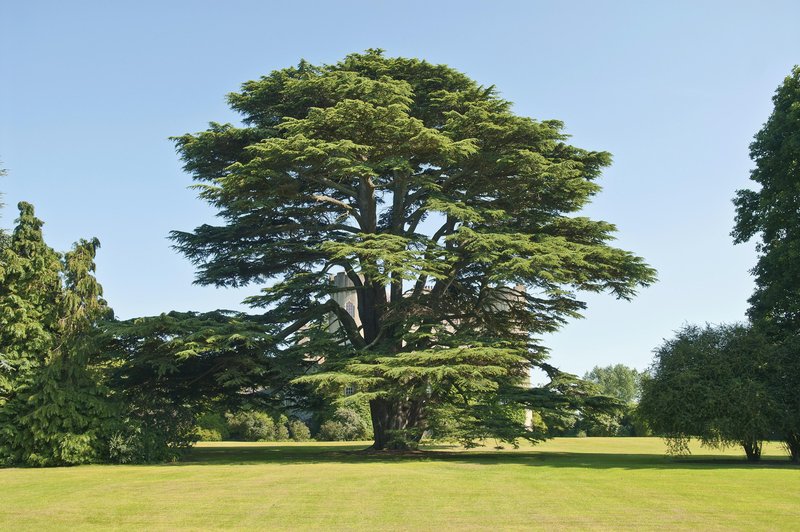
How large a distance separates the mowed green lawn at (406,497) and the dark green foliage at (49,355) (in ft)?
7.25

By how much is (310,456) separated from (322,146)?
35.5 ft

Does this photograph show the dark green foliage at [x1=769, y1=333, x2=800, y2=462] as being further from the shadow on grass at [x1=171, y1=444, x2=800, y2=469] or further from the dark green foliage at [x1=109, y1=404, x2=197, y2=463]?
the dark green foliage at [x1=109, y1=404, x2=197, y2=463]

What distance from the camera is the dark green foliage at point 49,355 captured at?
75.2 feet

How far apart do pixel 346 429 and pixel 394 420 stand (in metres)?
18.3

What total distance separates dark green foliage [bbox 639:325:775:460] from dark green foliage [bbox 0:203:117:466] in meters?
17.3

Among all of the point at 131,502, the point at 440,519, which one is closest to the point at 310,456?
the point at 131,502

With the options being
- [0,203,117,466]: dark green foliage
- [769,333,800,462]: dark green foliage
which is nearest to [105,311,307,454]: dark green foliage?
[0,203,117,466]: dark green foliage

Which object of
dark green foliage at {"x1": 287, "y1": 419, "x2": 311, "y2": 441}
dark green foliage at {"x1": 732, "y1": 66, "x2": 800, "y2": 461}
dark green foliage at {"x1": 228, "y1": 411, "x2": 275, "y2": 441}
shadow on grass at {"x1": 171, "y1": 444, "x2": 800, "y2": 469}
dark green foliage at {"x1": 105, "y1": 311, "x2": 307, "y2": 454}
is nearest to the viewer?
shadow on grass at {"x1": 171, "y1": 444, "x2": 800, "y2": 469}

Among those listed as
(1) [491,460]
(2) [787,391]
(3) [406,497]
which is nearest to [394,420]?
(1) [491,460]

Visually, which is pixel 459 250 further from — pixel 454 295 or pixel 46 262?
pixel 46 262

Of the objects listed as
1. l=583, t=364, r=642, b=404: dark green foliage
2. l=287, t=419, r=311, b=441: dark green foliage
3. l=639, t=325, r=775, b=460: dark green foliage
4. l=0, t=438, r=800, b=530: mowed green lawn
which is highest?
l=583, t=364, r=642, b=404: dark green foliage

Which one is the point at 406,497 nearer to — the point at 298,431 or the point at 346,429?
the point at 346,429

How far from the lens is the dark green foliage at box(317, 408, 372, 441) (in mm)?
44438

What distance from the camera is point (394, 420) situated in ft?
88.4
